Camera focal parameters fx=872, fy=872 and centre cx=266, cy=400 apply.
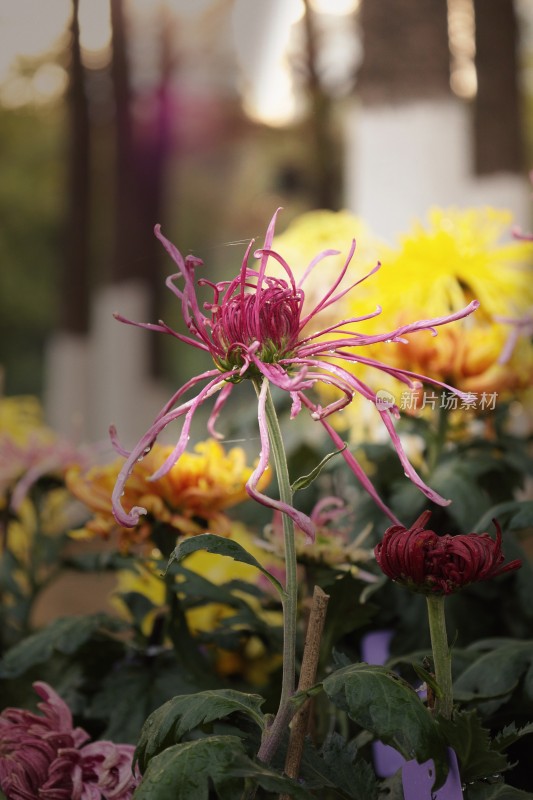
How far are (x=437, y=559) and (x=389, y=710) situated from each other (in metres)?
0.05

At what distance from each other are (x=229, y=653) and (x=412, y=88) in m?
0.61

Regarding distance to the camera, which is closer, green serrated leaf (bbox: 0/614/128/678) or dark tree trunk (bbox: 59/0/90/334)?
green serrated leaf (bbox: 0/614/128/678)

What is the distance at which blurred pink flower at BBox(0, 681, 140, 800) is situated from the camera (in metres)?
0.37

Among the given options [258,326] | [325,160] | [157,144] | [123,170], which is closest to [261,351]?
[258,326]

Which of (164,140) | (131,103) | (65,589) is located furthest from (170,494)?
(164,140)

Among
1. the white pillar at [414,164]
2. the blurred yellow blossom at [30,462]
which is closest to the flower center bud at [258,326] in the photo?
the blurred yellow blossom at [30,462]

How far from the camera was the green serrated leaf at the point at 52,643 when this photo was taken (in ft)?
1.56

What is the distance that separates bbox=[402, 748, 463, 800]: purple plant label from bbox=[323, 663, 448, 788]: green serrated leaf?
14 millimetres

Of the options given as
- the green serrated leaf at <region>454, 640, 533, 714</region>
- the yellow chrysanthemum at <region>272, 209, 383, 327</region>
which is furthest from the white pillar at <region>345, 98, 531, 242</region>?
the green serrated leaf at <region>454, 640, 533, 714</region>

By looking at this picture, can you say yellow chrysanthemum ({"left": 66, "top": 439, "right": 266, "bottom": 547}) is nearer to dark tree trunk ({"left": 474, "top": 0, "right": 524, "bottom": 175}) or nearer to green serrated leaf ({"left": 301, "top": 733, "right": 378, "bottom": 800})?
green serrated leaf ({"left": 301, "top": 733, "right": 378, "bottom": 800})

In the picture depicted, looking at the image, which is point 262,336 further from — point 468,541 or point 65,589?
point 65,589

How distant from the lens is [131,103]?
1752mm

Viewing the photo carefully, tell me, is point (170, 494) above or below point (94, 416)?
above

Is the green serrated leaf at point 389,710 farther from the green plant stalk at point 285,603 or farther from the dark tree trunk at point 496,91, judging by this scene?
the dark tree trunk at point 496,91
